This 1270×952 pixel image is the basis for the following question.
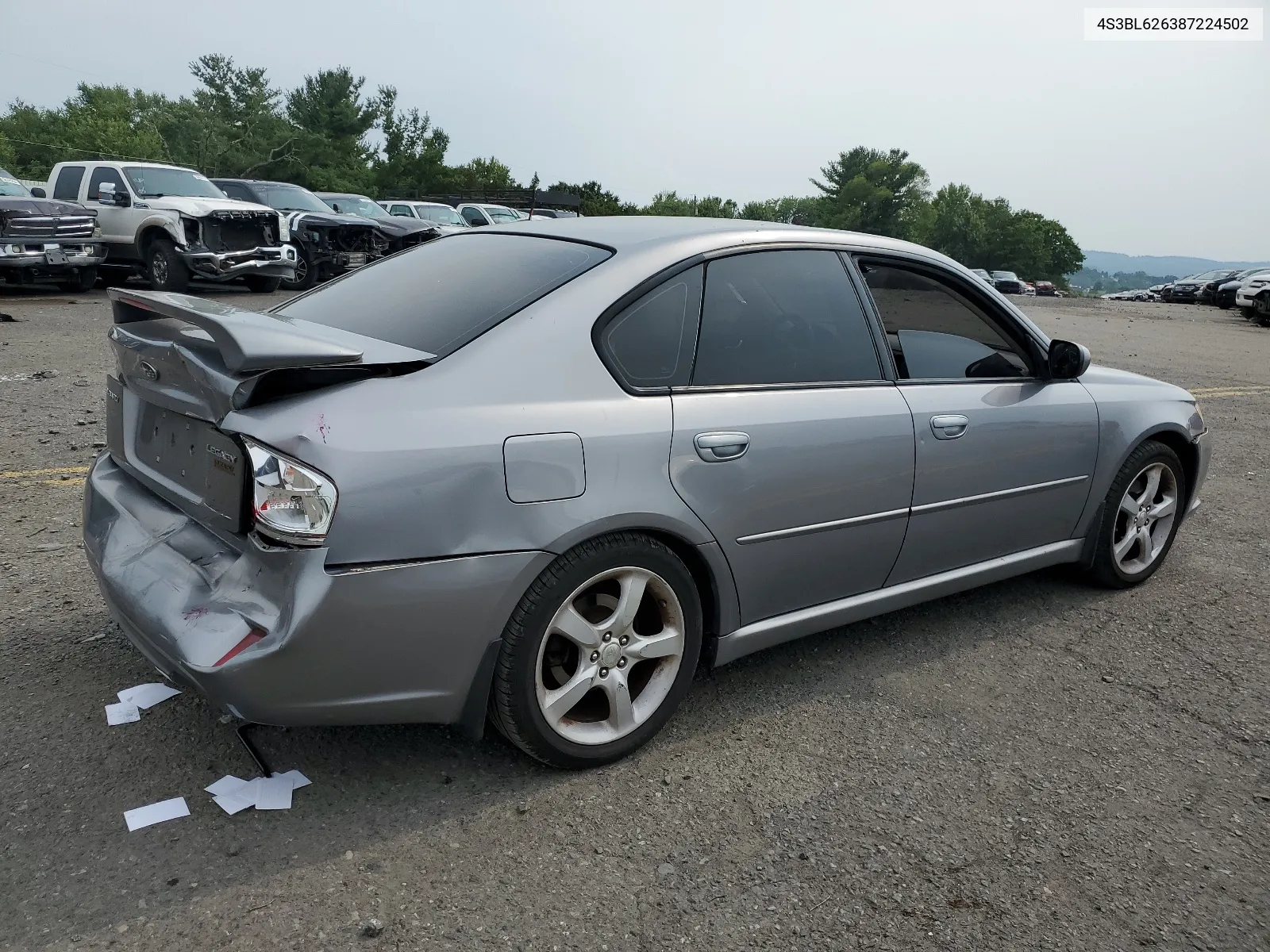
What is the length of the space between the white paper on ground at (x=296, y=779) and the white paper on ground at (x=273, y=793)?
10 millimetres

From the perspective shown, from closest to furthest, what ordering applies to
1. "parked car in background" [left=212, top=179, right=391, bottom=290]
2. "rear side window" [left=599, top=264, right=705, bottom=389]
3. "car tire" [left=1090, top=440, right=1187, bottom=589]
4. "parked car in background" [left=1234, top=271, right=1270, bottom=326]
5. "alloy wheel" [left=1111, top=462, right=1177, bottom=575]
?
1. "rear side window" [left=599, top=264, right=705, bottom=389]
2. "car tire" [left=1090, top=440, right=1187, bottom=589]
3. "alloy wheel" [left=1111, top=462, right=1177, bottom=575]
4. "parked car in background" [left=212, top=179, right=391, bottom=290]
5. "parked car in background" [left=1234, top=271, right=1270, bottom=326]

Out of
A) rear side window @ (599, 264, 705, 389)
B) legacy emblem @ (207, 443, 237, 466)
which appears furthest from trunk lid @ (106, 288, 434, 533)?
rear side window @ (599, 264, 705, 389)

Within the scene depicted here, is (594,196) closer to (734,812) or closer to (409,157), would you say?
(409,157)

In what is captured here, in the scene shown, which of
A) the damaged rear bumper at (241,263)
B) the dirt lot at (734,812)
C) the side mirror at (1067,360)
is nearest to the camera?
the dirt lot at (734,812)

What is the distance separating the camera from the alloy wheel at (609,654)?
A: 8.87ft

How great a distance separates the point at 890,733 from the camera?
3.12 metres

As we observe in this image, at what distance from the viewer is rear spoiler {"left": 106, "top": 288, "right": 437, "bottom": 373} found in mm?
2348

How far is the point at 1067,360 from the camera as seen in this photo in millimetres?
3908

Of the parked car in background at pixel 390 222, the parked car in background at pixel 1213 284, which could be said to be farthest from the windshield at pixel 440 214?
the parked car in background at pixel 1213 284

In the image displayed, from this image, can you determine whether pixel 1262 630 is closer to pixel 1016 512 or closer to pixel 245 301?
pixel 1016 512

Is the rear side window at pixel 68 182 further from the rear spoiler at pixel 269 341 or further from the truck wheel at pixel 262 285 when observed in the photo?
the rear spoiler at pixel 269 341

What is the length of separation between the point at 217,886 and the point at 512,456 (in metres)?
1.19

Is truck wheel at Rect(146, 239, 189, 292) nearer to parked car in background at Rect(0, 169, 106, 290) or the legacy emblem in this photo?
parked car in background at Rect(0, 169, 106, 290)

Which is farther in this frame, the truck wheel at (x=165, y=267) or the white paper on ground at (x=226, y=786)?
the truck wheel at (x=165, y=267)
